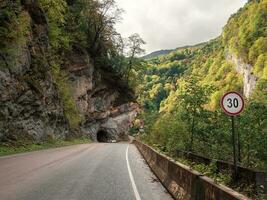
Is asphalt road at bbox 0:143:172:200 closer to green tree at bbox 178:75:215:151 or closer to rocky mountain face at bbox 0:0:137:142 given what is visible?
green tree at bbox 178:75:215:151

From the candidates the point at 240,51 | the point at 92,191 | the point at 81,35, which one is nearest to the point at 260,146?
the point at 92,191

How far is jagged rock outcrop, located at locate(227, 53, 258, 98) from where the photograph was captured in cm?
13550

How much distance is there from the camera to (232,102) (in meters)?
9.82

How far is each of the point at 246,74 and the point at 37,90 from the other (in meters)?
125

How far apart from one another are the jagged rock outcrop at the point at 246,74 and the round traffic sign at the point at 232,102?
120377 mm

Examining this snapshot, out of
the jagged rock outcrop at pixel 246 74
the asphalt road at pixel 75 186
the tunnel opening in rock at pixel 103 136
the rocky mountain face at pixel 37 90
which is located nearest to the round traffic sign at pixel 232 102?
the asphalt road at pixel 75 186

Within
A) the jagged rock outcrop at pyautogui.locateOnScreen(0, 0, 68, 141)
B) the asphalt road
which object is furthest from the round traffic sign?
the jagged rock outcrop at pyautogui.locateOnScreen(0, 0, 68, 141)

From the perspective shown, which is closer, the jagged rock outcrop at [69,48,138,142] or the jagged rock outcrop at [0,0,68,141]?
the jagged rock outcrop at [0,0,68,141]

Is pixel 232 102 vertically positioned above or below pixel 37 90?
below

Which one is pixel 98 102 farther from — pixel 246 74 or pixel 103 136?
pixel 246 74

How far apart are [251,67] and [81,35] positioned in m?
97.2

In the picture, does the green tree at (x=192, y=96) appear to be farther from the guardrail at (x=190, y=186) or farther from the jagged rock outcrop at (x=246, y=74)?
the jagged rock outcrop at (x=246, y=74)

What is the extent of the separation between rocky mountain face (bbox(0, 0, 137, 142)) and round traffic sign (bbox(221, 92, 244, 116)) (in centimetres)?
2176

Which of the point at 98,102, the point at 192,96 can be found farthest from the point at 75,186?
the point at 98,102
